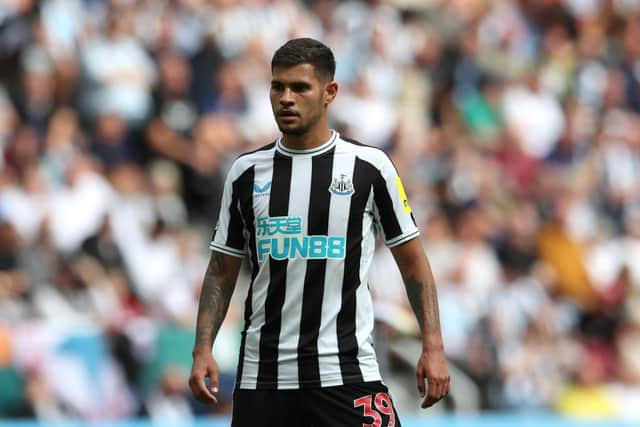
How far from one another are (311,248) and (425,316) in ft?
1.56

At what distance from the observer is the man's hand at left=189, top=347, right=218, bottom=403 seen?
4639 mm

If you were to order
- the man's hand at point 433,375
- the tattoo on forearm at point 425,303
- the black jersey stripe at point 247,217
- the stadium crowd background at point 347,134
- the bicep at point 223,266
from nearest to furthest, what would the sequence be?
1. the man's hand at point 433,375
2. the tattoo on forearm at point 425,303
3. the black jersey stripe at point 247,217
4. the bicep at point 223,266
5. the stadium crowd background at point 347,134

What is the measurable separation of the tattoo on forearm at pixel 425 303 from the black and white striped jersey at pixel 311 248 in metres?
0.17

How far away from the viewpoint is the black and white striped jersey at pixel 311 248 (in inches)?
182

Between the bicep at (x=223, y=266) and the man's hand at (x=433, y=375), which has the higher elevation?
the bicep at (x=223, y=266)

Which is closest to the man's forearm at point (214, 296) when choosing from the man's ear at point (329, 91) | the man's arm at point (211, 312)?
the man's arm at point (211, 312)

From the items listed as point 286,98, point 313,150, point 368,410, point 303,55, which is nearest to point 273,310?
point 368,410

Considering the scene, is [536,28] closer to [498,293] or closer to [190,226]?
[498,293]

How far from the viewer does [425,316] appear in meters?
4.66

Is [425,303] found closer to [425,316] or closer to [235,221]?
[425,316]

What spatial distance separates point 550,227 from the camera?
12.4 meters

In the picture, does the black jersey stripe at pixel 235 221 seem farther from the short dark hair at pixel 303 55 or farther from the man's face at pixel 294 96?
the short dark hair at pixel 303 55

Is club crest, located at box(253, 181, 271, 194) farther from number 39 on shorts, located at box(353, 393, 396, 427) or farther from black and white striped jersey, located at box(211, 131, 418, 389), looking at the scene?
number 39 on shorts, located at box(353, 393, 396, 427)

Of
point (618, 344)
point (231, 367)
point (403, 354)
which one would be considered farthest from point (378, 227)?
point (618, 344)
